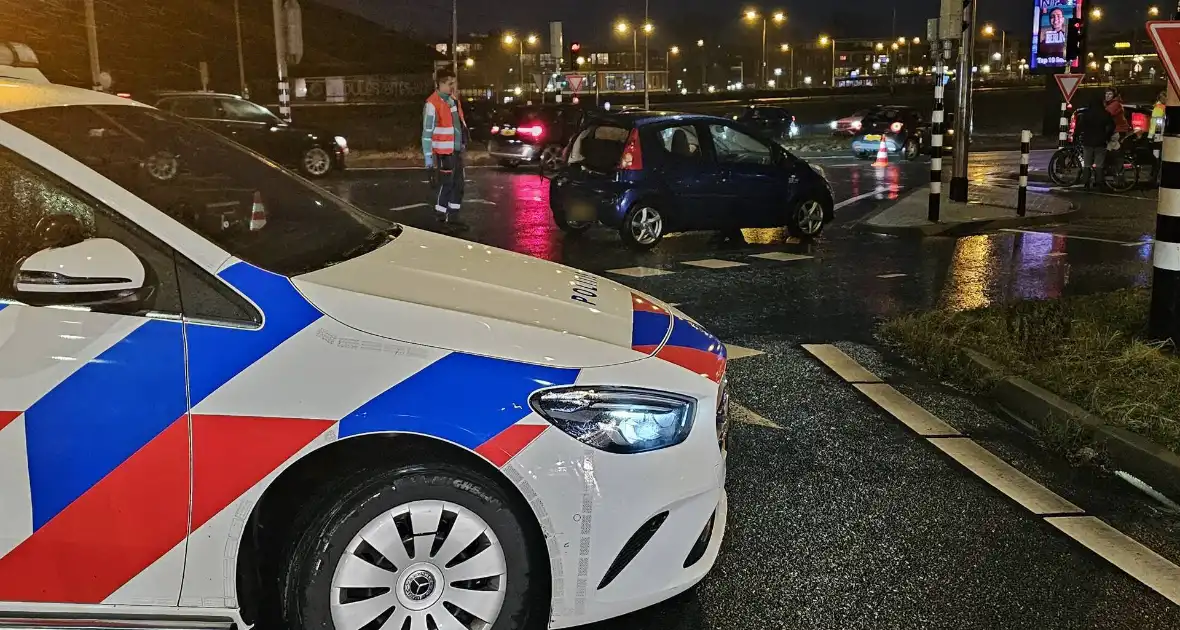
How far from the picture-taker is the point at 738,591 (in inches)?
141

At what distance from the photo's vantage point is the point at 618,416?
9.46ft

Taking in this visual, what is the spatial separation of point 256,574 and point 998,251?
34.6 feet

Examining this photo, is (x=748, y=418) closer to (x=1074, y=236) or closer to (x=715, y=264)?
(x=715, y=264)

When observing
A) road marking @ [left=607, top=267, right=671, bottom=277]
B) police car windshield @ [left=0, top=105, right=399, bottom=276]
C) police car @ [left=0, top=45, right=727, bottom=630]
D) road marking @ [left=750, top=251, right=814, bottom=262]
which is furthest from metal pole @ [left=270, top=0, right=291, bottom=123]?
police car @ [left=0, top=45, right=727, bottom=630]

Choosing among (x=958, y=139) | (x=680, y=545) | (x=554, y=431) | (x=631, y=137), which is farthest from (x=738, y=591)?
(x=958, y=139)

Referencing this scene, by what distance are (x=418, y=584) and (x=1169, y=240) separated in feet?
17.1

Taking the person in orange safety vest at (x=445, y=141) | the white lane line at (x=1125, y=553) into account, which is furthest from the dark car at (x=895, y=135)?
the white lane line at (x=1125, y=553)

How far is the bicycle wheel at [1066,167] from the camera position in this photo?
19188mm

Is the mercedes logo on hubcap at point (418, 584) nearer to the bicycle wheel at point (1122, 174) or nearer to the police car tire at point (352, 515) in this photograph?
the police car tire at point (352, 515)

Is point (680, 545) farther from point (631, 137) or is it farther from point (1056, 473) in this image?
point (631, 137)

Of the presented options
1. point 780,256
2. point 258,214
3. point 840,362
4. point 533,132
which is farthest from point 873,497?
point 533,132

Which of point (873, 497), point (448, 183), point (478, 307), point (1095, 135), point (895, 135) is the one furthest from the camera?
point (895, 135)

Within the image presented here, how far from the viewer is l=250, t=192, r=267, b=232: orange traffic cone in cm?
364

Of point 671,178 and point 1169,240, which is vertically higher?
point 671,178
